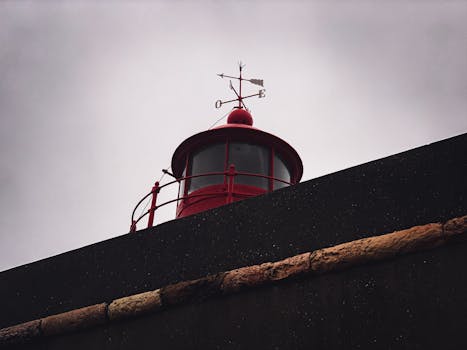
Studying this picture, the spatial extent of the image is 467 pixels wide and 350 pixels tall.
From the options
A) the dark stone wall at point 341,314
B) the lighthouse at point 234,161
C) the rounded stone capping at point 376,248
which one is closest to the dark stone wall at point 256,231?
the rounded stone capping at point 376,248

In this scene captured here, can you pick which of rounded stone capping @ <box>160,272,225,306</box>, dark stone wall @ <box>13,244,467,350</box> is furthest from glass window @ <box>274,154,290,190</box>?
dark stone wall @ <box>13,244,467,350</box>

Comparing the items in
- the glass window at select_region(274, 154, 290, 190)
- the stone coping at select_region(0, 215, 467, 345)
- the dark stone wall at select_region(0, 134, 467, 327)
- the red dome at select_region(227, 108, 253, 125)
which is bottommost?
the stone coping at select_region(0, 215, 467, 345)

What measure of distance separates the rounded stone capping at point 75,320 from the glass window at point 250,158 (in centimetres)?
315

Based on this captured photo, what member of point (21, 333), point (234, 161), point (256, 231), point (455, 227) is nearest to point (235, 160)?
point (234, 161)

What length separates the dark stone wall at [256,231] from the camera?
3746 mm

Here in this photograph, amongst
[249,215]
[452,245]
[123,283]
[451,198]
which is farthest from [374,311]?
[123,283]

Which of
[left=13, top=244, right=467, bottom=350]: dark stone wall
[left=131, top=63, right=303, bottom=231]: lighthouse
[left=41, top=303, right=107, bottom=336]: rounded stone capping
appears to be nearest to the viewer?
[left=13, top=244, right=467, bottom=350]: dark stone wall

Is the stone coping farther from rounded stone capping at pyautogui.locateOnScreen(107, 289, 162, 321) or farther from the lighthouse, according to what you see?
the lighthouse

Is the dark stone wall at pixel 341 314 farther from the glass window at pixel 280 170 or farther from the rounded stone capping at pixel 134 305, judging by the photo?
the glass window at pixel 280 170

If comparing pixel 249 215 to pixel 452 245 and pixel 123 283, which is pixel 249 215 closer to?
pixel 123 283

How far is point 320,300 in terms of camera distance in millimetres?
3746

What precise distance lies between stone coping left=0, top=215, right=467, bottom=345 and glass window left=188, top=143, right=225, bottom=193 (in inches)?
114

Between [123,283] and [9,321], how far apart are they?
3.87 ft

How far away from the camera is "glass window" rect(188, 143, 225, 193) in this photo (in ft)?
23.7
